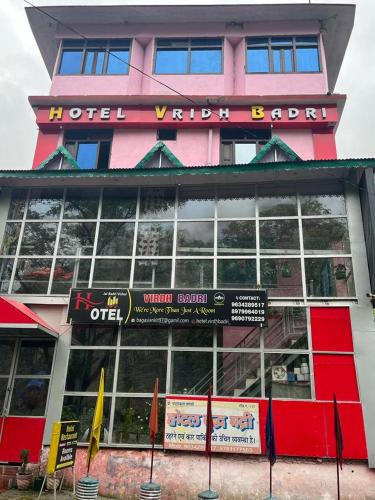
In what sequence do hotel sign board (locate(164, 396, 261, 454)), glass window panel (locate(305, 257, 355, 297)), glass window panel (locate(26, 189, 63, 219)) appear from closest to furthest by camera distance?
hotel sign board (locate(164, 396, 261, 454))
glass window panel (locate(305, 257, 355, 297))
glass window panel (locate(26, 189, 63, 219))

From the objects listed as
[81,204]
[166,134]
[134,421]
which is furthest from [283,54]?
[134,421]

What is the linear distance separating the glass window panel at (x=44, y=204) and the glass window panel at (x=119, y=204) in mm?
1475

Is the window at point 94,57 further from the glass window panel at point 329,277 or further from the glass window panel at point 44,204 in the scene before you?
the glass window panel at point 329,277

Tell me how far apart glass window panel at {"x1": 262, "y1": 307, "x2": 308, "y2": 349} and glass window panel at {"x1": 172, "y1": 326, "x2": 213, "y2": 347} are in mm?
1450

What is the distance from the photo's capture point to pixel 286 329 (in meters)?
10.6

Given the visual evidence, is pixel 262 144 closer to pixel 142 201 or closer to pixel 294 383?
pixel 142 201

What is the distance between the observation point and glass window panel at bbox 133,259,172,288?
1146cm

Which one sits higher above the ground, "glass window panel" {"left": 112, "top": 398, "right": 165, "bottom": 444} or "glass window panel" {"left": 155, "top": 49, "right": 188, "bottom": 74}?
"glass window panel" {"left": 155, "top": 49, "right": 188, "bottom": 74}

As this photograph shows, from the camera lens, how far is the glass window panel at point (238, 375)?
10.2 m

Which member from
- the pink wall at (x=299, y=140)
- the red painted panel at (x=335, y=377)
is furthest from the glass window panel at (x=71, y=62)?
the red painted panel at (x=335, y=377)

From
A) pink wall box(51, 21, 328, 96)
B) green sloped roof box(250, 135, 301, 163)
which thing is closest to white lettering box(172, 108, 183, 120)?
pink wall box(51, 21, 328, 96)

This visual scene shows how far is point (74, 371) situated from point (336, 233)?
26.2ft

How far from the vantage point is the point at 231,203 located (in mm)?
12266

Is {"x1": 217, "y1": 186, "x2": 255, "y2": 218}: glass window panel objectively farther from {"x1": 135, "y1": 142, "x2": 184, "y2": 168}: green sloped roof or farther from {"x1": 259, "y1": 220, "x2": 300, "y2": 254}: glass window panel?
{"x1": 135, "y1": 142, "x2": 184, "y2": 168}: green sloped roof
